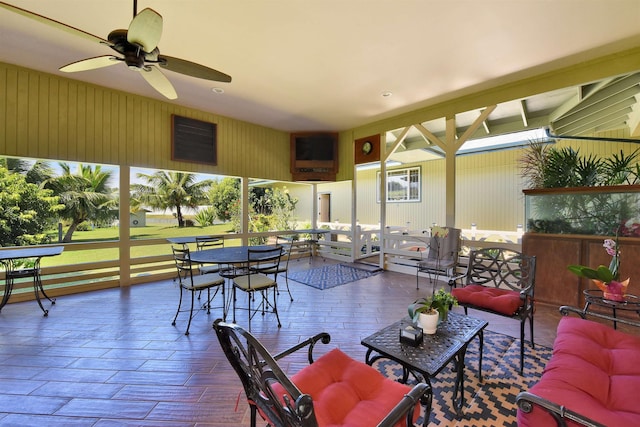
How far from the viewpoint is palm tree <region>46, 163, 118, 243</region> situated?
24.0ft

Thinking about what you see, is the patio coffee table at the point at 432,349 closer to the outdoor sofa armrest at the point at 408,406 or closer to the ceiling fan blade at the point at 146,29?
the outdoor sofa armrest at the point at 408,406

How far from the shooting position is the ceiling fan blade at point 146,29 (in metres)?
1.62

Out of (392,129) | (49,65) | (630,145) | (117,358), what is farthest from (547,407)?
(630,145)

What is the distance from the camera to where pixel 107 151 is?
4156mm

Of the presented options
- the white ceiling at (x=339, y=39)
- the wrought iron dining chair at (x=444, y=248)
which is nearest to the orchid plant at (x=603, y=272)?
the wrought iron dining chair at (x=444, y=248)

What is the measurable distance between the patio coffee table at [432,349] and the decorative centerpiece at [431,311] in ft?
0.21

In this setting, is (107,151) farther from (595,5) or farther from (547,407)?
(595,5)

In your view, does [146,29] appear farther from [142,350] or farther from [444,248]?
[444,248]

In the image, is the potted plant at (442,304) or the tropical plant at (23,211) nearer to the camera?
the potted plant at (442,304)

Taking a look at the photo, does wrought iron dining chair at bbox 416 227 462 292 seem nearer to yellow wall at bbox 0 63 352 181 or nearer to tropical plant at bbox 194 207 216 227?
yellow wall at bbox 0 63 352 181

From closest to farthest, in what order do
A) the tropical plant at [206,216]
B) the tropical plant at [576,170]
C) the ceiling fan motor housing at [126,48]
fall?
the ceiling fan motor housing at [126,48], the tropical plant at [576,170], the tropical plant at [206,216]

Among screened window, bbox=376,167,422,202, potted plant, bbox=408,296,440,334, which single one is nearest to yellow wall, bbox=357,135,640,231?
screened window, bbox=376,167,422,202

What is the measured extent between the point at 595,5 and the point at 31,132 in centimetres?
684

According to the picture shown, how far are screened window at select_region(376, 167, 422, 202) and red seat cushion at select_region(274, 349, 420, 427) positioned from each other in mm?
7712
